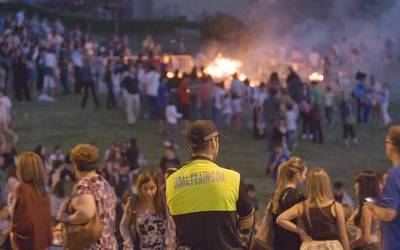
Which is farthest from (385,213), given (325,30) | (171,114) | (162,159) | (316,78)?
(325,30)

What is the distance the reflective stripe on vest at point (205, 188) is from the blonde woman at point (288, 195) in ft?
5.48

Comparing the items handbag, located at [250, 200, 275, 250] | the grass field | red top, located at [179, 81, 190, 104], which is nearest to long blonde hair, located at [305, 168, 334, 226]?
handbag, located at [250, 200, 275, 250]

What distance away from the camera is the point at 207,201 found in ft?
18.0

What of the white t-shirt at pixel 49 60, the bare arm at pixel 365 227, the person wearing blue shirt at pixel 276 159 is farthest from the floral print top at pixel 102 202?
the white t-shirt at pixel 49 60

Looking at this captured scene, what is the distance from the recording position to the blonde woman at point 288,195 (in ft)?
23.4

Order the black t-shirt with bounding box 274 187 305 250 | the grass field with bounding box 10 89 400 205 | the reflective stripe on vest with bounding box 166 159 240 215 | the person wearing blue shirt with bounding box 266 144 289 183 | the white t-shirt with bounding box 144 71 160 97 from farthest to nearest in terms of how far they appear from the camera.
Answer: the white t-shirt with bounding box 144 71 160 97 < the grass field with bounding box 10 89 400 205 < the person wearing blue shirt with bounding box 266 144 289 183 < the black t-shirt with bounding box 274 187 305 250 < the reflective stripe on vest with bounding box 166 159 240 215

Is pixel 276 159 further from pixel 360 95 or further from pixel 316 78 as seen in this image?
pixel 316 78

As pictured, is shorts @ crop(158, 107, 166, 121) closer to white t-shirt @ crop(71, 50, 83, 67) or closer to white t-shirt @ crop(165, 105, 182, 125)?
white t-shirt @ crop(165, 105, 182, 125)

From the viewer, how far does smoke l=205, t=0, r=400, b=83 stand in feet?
112

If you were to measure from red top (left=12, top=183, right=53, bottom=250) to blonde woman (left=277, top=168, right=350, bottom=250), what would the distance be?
175 cm

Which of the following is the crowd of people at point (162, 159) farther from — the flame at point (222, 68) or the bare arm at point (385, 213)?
the flame at point (222, 68)

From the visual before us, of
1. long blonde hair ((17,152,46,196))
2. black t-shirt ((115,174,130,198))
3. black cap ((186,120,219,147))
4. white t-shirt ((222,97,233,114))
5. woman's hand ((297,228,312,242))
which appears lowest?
black t-shirt ((115,174,130,198))

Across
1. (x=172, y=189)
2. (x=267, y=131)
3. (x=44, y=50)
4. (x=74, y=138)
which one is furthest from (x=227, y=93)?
(x=172, y=189)

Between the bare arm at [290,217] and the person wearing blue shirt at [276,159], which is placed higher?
the bare arm at [290,217]
